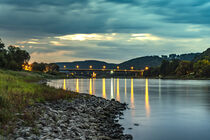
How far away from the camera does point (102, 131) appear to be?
57.3 ft

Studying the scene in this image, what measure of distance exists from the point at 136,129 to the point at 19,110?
9.54 metres

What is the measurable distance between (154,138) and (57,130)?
754 centimetres

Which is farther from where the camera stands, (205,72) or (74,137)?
(205,72)

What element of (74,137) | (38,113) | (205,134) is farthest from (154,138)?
(38,113)

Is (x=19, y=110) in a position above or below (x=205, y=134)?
above

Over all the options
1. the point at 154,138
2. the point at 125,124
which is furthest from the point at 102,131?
the point at 125,124

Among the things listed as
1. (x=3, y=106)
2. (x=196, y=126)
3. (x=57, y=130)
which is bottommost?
(x=196, y=126)

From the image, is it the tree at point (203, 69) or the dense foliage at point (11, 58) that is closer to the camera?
the dense foliage at point (11, 58)

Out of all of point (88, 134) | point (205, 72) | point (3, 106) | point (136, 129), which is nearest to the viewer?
point (88, 134)

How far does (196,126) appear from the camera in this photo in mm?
22000

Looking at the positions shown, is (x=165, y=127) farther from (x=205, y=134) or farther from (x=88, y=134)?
(x=88, y=134)

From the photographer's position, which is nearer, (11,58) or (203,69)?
(11,58)

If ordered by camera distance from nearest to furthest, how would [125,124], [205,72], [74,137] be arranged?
[74,137] < [125,124] < [205,72]

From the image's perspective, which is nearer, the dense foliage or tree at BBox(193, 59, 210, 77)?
the dense foliage
